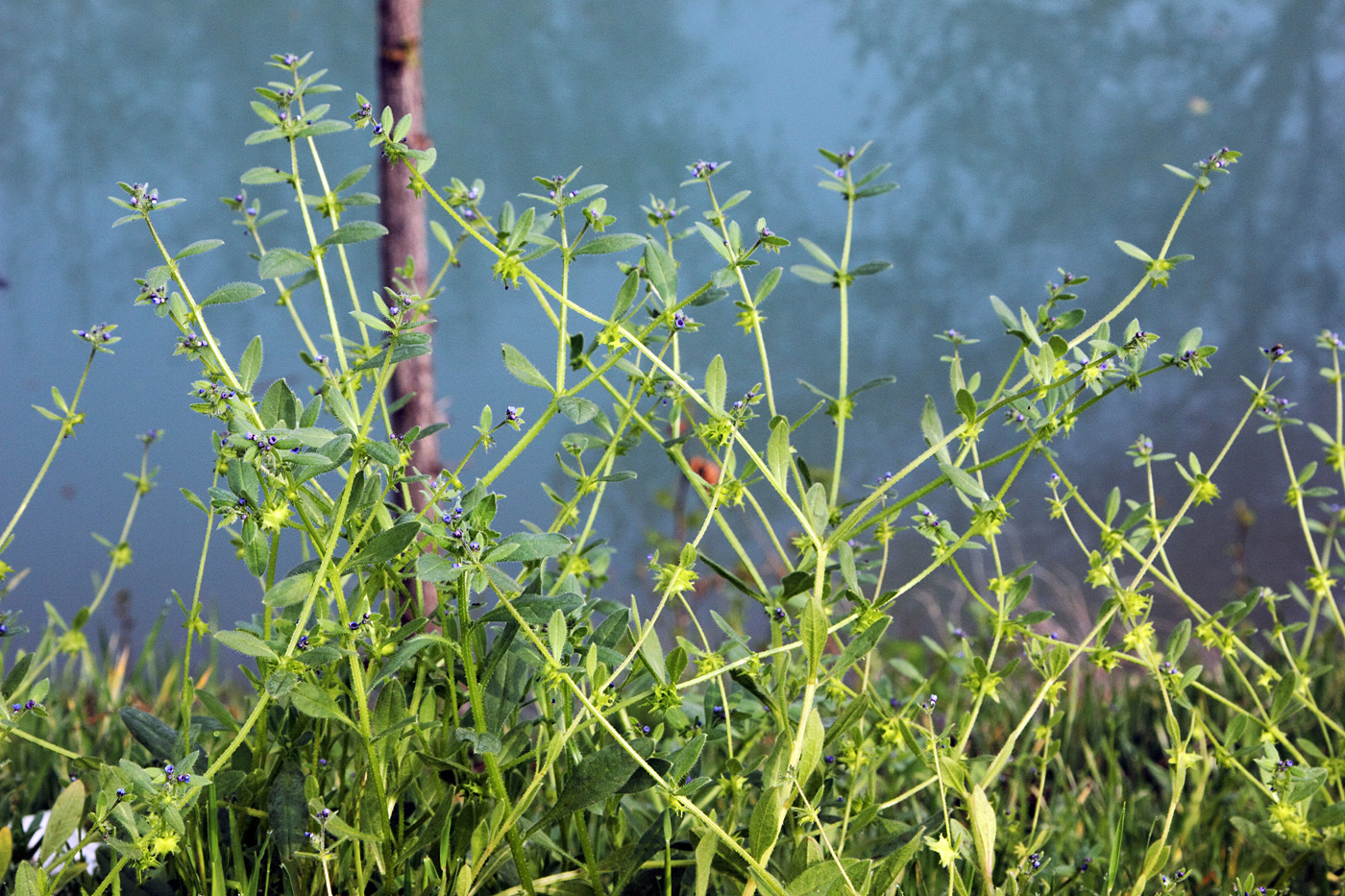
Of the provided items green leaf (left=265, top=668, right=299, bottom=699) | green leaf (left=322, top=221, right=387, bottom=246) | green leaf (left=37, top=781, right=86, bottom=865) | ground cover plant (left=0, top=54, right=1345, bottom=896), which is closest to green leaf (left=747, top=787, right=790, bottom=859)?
ground cover plant (left=0, top=54, right=1345, bottom=896)

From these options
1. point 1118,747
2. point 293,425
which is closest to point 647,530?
point 1118,747

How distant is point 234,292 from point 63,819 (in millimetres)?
658

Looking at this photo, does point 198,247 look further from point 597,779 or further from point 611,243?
point 597,779

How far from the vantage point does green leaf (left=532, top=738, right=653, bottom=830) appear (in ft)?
3.26

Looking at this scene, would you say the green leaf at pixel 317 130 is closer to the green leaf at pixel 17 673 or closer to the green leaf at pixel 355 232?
the green leaf at pixel 355 232

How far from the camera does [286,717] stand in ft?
3.82

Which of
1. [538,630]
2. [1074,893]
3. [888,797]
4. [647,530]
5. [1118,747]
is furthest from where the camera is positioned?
[647,530]

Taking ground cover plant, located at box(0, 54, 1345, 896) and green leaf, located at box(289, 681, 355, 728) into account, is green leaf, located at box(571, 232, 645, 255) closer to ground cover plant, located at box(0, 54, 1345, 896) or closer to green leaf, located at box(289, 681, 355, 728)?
ground cover plant, located at box(0, 54, 1345, 896)

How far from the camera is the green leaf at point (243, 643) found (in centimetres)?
88

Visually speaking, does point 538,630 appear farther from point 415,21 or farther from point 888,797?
point 415,21

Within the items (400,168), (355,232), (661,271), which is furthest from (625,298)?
(400,168)

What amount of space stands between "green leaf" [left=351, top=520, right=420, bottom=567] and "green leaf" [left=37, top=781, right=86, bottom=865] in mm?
557

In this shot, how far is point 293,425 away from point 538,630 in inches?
12.7

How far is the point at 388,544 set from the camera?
2.96 feet
